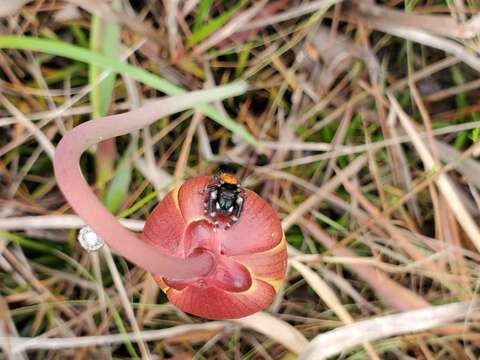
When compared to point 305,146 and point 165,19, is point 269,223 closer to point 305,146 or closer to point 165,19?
point 305,146

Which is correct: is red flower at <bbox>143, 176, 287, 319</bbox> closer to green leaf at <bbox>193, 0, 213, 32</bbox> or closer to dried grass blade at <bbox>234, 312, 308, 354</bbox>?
dried grass blade at <bbox>234, 312, 308, 354</bbox>

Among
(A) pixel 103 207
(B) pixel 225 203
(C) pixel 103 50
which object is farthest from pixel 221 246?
(C) pixel 103 50

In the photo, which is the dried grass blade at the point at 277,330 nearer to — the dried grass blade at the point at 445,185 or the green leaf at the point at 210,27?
the dried grass blade at the point at 445,185

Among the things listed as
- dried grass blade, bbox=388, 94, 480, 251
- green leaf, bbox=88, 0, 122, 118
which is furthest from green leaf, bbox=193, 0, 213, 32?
dried grass blade, bbox=388, 94, 480, 251

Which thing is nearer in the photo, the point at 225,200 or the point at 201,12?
the point at 225,200

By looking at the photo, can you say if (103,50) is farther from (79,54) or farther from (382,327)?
(382,327)

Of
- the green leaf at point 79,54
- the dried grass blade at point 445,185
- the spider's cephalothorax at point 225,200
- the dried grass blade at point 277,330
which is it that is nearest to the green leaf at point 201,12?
the green leaf at point 79,54
